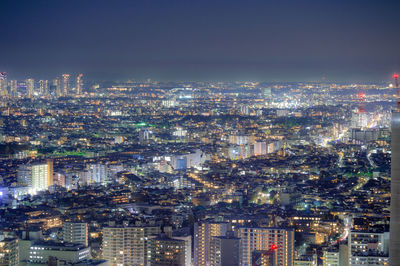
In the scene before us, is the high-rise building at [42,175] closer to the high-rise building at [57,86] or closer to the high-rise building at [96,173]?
the high-rise building at [96,173]

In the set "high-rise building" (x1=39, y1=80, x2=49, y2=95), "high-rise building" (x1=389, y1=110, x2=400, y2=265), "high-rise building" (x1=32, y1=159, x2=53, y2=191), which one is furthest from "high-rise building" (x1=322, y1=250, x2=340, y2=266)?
"high-rise building" (x1=39, y1=80, x2=49, y2=95)

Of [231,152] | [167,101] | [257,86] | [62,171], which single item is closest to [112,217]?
[62,171]

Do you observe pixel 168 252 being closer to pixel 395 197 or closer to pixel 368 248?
pixel 368 248

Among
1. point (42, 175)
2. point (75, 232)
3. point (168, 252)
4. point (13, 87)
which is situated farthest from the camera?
point (13, 87)

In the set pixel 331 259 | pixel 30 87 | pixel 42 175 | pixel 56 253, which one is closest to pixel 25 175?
pixel 42 175

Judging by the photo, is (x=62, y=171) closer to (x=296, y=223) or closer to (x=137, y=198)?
(x=137, y=198)

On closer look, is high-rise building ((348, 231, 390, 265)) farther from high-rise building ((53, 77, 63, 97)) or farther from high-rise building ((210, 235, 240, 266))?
high-rise building ((53, 77, 63, 97))
